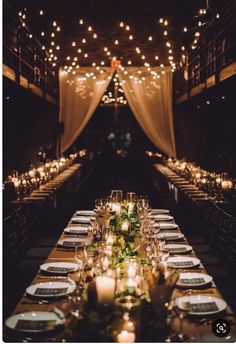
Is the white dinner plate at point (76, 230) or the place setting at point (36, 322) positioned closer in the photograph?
the place setting at point (36, 322)

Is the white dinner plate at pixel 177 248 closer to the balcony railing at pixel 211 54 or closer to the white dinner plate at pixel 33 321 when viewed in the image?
the white dinner plate at pixel 33 321

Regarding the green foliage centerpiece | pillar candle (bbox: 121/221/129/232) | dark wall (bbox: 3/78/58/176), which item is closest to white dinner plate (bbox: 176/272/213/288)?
the green foliage centerpiece

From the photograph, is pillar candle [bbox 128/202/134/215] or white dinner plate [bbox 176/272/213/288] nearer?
white dinner plate [bbox 176/272/213/288]

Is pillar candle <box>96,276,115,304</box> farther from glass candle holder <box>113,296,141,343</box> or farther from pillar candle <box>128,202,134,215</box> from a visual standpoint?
pillar candle <box>128,202,134,215</box>

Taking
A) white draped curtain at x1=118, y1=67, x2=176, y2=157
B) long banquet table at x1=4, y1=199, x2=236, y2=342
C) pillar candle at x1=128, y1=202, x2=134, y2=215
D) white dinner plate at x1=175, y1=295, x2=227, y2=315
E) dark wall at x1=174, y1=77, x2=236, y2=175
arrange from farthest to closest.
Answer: dark wall at x1=174, y1=77, x2=236, y2=175
white draped curtain at x1=118, y1=67, x2=176, y2=157
pillar candle at x1=128, y1=202, x2=134, y2=215
white dinner plate at x1=175, y1=295, x2=227, y2=315
long banquet table at x1=4, y1=199, x2=236, y2=342

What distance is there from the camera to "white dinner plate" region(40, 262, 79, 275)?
3.29 meters

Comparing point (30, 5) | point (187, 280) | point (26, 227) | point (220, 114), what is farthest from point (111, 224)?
point (220, 114)

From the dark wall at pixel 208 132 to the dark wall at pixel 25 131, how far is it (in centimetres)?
338

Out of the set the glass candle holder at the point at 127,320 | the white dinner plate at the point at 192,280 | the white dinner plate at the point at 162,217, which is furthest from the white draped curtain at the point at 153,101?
the glass candle holder at the point at 127,320

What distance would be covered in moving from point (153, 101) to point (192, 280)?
34.0ft

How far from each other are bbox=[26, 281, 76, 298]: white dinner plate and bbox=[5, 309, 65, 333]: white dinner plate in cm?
28

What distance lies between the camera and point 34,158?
1559 cm

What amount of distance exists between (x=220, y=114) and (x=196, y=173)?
212 inches

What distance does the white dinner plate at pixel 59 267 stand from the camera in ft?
10.8
